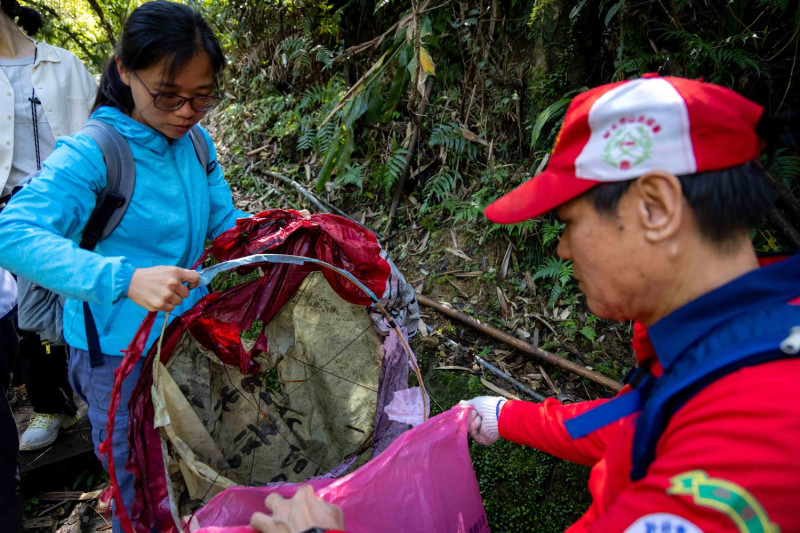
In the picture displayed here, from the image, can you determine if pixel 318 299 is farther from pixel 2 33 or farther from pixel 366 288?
pixel 2 33

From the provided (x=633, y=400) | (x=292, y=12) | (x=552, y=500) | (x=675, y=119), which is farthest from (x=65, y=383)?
(x=292, y=12)

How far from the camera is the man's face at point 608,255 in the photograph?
0.97 m

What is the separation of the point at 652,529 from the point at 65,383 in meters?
3.18

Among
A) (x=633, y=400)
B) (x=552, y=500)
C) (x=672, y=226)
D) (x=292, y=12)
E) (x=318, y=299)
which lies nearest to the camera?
(x=672, y=226)

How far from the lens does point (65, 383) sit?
2961mm

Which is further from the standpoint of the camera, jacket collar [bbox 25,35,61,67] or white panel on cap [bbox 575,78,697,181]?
jacket collar [bbox 25,35,61,67]

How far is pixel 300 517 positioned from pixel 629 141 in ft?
3.34

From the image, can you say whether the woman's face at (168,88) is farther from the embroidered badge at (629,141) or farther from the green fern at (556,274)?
the green fern at (556,274)

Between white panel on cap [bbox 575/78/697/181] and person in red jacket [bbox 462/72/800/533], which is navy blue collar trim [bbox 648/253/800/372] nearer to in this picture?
person in red jacket [bbox 462/72/800/533]

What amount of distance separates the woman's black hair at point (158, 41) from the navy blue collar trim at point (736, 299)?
1.54 metres

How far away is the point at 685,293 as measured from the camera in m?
0.97

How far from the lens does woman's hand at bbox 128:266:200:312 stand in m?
1.32

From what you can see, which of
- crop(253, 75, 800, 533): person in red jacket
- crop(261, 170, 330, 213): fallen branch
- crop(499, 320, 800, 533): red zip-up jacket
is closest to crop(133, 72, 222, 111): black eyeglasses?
crop(253, 75, 800, 533): person in red jacket

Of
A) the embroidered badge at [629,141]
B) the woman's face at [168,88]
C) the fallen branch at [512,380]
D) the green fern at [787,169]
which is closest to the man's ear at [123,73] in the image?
the woman's face at [168,88]
